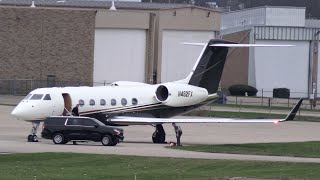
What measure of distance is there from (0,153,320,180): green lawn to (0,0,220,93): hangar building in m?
55.6

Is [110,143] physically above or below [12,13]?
below

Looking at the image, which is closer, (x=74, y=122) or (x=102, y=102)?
(x=74, y=122)

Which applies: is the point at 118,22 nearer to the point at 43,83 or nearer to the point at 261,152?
the point at 43,83

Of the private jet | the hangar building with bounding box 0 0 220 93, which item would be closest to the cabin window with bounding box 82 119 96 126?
the private jet

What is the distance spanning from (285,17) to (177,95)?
221 feet

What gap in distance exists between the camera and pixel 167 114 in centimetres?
4944

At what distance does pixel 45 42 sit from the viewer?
91375mm

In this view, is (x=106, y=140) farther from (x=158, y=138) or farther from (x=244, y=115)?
(x=244, y=115)

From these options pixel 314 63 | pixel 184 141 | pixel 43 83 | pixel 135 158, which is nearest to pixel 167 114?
pixel 184 141

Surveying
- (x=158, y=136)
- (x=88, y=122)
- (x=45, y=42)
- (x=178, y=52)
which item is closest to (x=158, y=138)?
(x=158, y=136)

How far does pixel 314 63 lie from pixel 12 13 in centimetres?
3383

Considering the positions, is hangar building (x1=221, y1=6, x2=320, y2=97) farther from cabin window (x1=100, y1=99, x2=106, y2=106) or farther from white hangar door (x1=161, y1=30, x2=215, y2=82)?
cabin window (x1=100, y1=99, x2=106, y2=106)

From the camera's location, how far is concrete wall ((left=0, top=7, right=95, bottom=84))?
297 ft

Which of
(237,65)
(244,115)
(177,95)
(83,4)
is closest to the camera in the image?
(177,95)
